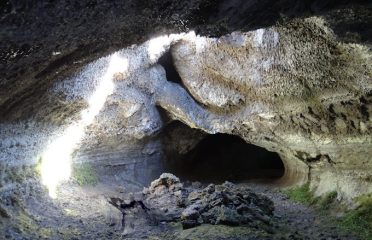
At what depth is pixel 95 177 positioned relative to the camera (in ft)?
31.6

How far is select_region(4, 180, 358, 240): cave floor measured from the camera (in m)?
5.04

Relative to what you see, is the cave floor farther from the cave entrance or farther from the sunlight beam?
the cave entrance

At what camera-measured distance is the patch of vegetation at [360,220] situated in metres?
5.14

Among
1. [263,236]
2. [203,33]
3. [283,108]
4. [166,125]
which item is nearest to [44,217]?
[263,236]

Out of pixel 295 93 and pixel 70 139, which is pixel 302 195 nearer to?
pixel 295 93

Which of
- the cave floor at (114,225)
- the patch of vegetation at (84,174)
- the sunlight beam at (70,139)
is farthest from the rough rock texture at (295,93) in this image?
the patch of vegetation at (84,174)

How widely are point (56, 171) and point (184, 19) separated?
5934 mm

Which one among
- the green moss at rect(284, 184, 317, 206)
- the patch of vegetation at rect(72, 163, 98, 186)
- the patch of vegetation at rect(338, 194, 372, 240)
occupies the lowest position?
the patch of vegetation at rect(338, 194, 372, 240)

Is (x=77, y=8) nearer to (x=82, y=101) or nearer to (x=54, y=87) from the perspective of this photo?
(x=54, y=87)

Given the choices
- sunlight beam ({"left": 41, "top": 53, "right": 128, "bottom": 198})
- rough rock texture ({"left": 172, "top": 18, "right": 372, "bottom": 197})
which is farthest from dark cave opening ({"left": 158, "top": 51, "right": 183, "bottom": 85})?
sunlight beam ({"left": 41, "top": 53, "right": 128, "bottom": 198})

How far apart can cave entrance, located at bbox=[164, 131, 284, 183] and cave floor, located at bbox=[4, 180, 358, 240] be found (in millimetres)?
5789

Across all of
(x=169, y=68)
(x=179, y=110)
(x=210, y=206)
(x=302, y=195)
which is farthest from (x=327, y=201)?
(x=169, y=68)

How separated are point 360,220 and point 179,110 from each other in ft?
17.4

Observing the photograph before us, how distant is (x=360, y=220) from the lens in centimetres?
Result: 542
